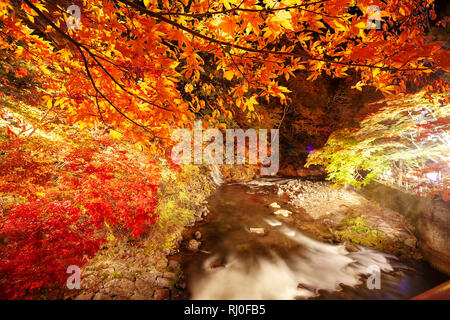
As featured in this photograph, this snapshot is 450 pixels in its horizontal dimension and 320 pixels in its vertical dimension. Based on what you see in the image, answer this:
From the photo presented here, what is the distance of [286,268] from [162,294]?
3312 mm

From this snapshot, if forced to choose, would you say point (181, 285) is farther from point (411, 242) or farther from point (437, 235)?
point (437, 235)

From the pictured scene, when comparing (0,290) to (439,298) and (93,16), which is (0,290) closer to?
(93,16)

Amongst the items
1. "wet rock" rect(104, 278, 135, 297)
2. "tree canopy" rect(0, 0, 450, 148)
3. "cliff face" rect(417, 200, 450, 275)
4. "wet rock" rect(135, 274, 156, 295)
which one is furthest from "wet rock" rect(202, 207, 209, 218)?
"cliff face" rect(417, 200, 450, 275)

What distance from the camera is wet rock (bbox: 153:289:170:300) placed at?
351 centimetres

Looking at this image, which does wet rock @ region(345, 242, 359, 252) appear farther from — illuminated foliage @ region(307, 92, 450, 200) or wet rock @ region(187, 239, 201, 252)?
wet rock @ region(187, 239, 201, 252)

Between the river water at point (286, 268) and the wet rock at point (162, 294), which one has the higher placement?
the wet rock at point (162, 294)

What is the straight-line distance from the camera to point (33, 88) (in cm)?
538

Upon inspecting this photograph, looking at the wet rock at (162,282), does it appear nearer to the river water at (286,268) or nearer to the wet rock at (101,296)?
the river water at (286,268)

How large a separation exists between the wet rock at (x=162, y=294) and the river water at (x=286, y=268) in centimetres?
36

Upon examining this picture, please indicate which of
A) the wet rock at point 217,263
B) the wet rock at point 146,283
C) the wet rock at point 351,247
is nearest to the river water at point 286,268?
the wet rock at point 217,263

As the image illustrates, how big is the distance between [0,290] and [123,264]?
72.2 inches

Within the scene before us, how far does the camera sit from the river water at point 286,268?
4.11m

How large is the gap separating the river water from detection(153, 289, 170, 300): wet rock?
36 cm
